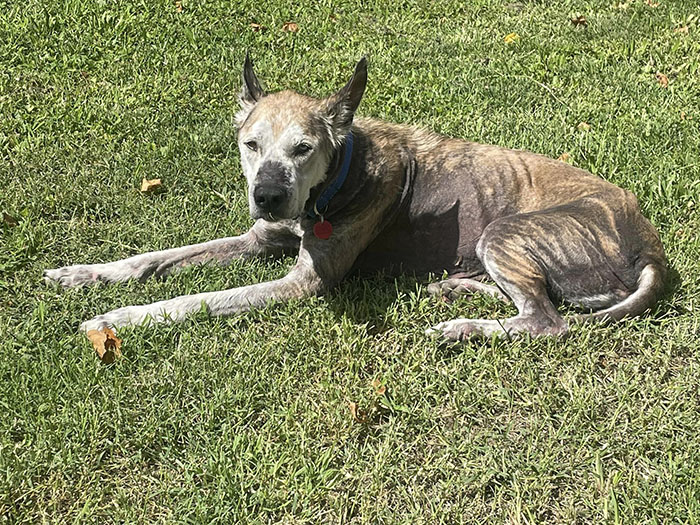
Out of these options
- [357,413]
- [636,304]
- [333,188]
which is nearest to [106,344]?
[357,413]

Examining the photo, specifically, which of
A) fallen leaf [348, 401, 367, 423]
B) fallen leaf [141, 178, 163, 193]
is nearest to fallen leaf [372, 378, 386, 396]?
fallen leaf [348, 401, 367, 423]

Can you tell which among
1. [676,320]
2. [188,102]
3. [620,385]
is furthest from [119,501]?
[188,102]

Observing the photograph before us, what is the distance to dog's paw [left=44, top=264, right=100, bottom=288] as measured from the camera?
464 cm

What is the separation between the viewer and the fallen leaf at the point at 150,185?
5.60 meters

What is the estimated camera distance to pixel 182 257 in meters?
4.89

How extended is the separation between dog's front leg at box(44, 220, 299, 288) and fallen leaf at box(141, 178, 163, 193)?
90 cm

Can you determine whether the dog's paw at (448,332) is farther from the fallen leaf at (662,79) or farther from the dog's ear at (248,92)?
the fallen leaf at (662,79)

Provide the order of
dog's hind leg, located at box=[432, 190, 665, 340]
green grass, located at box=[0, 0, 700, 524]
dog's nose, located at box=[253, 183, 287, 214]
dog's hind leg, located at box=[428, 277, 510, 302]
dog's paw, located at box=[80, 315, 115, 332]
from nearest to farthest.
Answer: green grass, located at box=[0, 0, 700, 524], dog's nose, located at box=[253, 183, 287, 214], dog's paw, located at box=[80, 315, 115, 332], dog's hind leg, located at box=[432, 190, 665, 340], dog's hind leg, located at box=[428, 277, 510, 302]

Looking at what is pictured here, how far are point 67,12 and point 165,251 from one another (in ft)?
13.2

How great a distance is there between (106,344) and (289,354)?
3.21ft

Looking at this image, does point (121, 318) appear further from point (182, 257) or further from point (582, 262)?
point (582, 262)

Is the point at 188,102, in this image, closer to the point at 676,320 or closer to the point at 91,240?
the point at 91,240

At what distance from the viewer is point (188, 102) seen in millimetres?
6746

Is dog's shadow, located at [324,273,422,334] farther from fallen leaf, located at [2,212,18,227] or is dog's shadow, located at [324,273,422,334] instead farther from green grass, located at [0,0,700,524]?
fallen leaf, located at [2,212,18,227]
